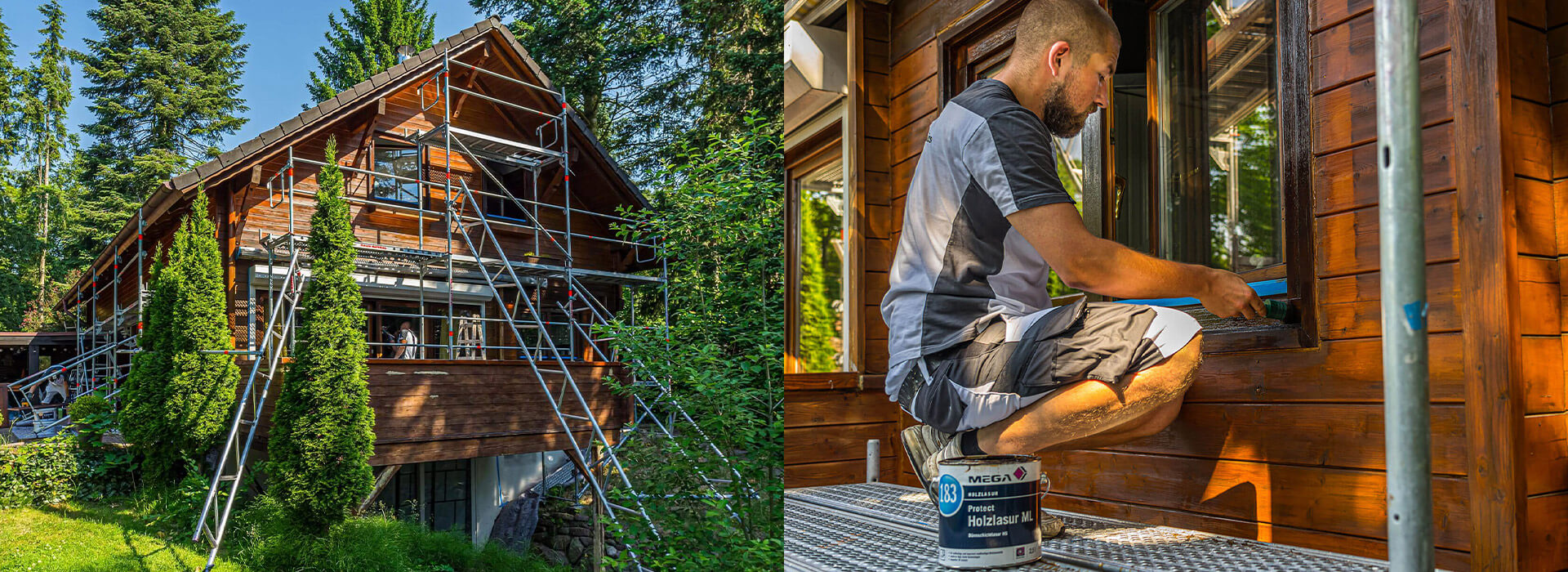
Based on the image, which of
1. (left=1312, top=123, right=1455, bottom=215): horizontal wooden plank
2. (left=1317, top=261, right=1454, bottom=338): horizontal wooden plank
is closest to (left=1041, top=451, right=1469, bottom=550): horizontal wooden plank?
(left=1317, top=261, right=1454, bottom=338): horizontal wooden plank

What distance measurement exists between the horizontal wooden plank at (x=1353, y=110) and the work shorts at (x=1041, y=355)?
0.43 m

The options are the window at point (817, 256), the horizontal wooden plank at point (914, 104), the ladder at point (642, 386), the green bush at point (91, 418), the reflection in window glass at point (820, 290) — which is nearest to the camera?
the green bush at point (91, 418)

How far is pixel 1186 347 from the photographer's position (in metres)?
1.36

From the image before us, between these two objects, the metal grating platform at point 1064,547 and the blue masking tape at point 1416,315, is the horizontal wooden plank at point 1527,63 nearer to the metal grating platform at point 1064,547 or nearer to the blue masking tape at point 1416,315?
the metal grating platform at point 1064,547

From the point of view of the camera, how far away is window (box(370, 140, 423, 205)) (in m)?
1.51

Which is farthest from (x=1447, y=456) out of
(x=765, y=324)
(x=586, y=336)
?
(x=586, y=336)

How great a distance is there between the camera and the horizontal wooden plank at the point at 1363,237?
50.5 inches

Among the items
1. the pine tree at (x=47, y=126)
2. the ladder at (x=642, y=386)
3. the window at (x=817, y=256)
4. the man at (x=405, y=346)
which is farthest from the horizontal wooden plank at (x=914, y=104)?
the pine tree at (x=47, y=126)

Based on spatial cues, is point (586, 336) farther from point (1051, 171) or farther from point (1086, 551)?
point (1086, 551)

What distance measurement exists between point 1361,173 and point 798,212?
262 centimetres

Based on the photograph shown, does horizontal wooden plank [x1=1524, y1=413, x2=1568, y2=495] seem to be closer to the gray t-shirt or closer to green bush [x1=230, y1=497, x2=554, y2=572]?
the gray t-shirt

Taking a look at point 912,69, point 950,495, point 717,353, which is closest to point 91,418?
point 717,353

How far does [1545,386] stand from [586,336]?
139 cm

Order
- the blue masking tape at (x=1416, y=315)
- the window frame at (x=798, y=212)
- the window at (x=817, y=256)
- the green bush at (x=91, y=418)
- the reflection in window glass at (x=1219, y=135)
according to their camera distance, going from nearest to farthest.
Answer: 1. the blue masking tape at (x=1416, y=315)
2. the green bush at (x=91, y=418)
3. the reflection in window glass at (x=1219, y=135)
4. the window frame at (x=798, y=212)
5. the window at (x=817, y=256)
